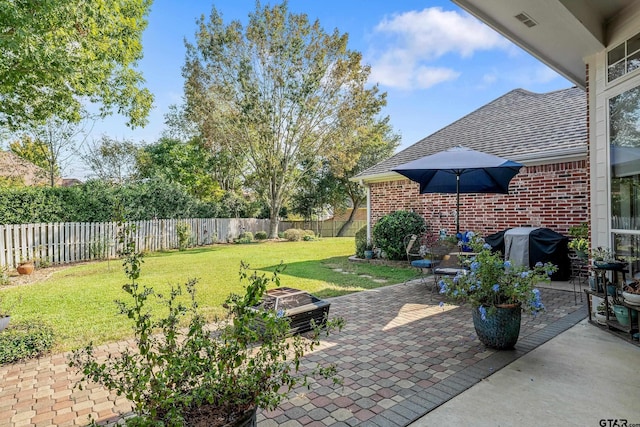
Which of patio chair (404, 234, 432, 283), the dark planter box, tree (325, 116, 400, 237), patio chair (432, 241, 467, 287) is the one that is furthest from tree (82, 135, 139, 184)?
patio chair (432, 241, 467, 287)

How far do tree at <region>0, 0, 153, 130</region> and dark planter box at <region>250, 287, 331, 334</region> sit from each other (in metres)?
5.71

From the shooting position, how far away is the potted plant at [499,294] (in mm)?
3275

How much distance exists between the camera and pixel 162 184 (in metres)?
14.1

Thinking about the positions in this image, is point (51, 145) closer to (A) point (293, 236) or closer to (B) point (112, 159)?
(B) point (112, 159)

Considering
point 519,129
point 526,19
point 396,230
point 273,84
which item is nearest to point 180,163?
point 273,84

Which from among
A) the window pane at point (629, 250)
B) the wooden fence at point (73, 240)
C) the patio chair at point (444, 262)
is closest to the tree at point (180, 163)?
the wooden fence at point (73, 240)

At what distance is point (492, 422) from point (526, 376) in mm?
898

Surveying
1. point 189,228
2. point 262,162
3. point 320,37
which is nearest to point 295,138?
point 262,162

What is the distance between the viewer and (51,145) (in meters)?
15.7

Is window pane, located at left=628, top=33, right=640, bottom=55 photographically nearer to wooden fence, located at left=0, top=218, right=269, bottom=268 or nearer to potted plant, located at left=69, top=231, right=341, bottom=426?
potted plant, located at left=69, top=231, right=341, bottom=426

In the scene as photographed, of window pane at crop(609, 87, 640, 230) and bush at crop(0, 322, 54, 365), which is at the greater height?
window pane at crop(609, 87, 640, 230)

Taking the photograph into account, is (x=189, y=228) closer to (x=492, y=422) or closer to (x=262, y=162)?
(x=262, y=162)

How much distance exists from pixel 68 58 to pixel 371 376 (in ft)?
25.6

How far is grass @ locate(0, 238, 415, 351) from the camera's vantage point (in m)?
4.44
